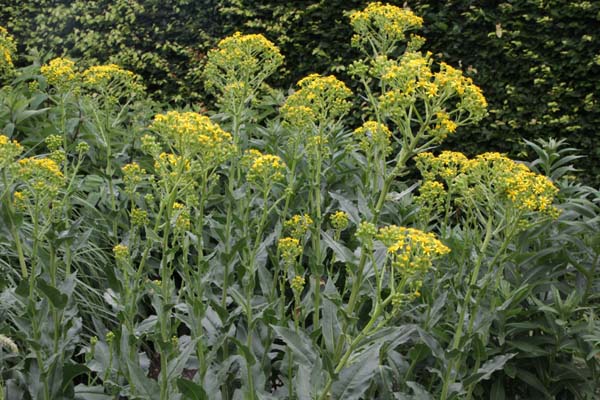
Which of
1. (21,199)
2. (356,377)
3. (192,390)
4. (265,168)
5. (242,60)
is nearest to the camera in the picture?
(356,377)

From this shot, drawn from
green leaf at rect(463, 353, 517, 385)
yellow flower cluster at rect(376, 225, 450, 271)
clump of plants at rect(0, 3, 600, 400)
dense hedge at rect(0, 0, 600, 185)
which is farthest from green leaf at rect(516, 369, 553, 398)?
dense hedge at rect(0, 0, 600, 185)

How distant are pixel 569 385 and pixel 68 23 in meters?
6.27

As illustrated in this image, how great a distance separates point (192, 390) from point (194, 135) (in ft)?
2.54

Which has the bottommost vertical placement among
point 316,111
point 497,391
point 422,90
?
point 497,391

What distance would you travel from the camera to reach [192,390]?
7.25ft

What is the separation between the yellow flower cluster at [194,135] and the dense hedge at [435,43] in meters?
4.29

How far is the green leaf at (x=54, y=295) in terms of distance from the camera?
2297 mm

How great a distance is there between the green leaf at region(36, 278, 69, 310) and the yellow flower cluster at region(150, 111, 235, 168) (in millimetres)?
584

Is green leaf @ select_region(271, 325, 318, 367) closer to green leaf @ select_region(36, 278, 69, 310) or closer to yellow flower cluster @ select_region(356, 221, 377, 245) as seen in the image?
yellow flower cluster @ select_region(356, 221, 377, 245)

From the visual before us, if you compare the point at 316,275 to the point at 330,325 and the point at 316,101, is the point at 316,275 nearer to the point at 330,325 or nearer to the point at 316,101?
the point at 330,325

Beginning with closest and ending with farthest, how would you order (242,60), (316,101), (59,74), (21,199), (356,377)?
(356,377), (21,199), (316,101), (59,74), (242,60)

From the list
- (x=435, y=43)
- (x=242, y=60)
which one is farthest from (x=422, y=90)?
(x=435, y=43)

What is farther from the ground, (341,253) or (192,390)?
(341,253)

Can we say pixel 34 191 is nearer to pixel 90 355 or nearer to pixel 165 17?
pixel 90 355
